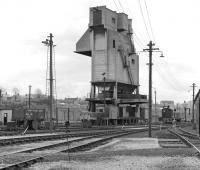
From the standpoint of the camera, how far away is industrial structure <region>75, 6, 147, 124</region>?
357 ft

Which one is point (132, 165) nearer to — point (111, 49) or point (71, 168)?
point (71, 168)

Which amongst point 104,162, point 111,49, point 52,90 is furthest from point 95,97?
point 104,162

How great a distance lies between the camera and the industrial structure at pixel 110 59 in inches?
4281

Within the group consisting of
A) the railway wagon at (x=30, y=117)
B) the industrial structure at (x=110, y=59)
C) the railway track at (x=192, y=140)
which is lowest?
the railway track at (x=192, y=140)

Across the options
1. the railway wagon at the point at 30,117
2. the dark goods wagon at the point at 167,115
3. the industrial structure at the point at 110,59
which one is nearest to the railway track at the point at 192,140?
the railway wagon at the point at 30,117

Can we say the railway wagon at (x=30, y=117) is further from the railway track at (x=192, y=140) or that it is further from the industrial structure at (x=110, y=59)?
the industrial structure at (x=110, y=59)

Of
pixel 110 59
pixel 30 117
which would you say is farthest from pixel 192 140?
pixel 110 59

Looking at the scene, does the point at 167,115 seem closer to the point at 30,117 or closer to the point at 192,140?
the point at 30,117

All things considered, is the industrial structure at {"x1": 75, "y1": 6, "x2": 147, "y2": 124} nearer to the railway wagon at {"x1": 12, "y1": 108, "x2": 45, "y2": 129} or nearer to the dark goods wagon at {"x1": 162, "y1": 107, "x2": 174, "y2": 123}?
the dark goods wagon at {"x1": 162, "y1": 107, "x2": 174, "y2": 123}

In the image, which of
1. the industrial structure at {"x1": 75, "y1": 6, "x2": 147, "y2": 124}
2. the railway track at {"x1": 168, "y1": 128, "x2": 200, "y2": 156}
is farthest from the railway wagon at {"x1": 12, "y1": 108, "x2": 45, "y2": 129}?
the industrial structure at {"x1": 75, "y1": 6, "x2": 147, "y2": 124}

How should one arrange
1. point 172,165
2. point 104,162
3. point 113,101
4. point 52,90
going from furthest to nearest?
1. point 113,101
2. point 52,90
3. point 104,162
4. point 172,165

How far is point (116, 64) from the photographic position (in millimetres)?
110062

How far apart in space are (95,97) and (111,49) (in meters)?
14.6

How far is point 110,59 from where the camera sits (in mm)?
110125
